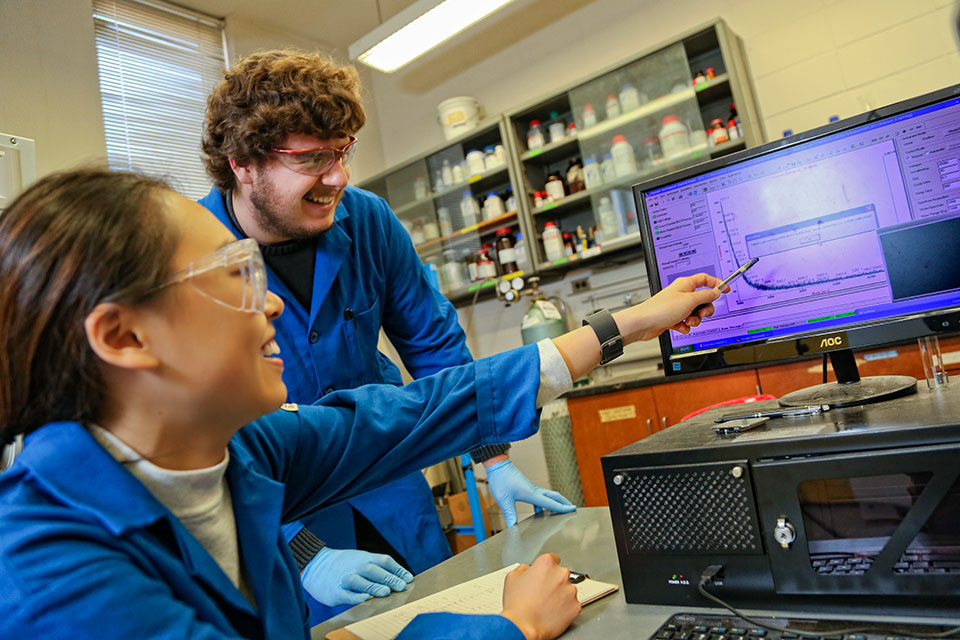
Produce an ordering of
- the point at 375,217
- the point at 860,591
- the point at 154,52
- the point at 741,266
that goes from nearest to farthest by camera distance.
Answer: the point at 860,591 < the point at 741,266 < the point at 375,217 < the point at 154,52

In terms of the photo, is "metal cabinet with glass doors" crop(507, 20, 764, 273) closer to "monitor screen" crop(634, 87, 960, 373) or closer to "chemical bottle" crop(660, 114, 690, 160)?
"chemical bottle" crop(660, 114, 690, 160)

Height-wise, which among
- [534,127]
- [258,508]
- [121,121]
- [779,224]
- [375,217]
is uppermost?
[121,121]

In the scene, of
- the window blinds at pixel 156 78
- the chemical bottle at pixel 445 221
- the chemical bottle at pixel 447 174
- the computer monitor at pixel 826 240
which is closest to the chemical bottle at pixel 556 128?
the chemical bottle at pixel 447 174

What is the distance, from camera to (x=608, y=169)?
3.14m

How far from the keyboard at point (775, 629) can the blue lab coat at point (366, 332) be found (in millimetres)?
737

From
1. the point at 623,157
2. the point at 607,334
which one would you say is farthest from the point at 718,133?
the point at 607,334

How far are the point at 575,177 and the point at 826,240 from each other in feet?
7.97

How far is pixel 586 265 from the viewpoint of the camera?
132 inches

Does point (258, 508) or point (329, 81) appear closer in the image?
point (258, 508)

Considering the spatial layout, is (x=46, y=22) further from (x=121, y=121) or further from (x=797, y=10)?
→ (x=797, y=10)

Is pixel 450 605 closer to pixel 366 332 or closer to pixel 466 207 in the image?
pixel 366 332

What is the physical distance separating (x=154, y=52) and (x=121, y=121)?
1.61ft

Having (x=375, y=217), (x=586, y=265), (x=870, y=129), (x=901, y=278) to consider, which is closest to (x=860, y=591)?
(x=901, y=278)

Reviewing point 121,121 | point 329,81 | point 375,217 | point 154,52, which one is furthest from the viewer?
point 154,52
